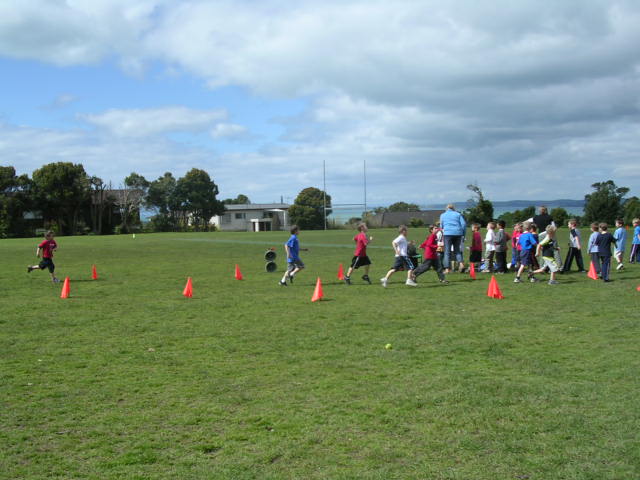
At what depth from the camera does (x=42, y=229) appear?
74.5 m

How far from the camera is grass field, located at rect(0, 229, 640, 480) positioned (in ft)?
15.0

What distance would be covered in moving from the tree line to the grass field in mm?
66852

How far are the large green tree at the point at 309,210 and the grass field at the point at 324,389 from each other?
78.7 metres

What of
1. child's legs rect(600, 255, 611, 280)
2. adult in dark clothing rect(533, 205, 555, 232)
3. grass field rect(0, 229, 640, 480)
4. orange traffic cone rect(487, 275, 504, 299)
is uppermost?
adult in dark clothing rect(533, 205, 555, 232)

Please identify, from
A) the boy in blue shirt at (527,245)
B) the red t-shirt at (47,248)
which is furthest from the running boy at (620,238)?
the red t-shirt at (47,248)

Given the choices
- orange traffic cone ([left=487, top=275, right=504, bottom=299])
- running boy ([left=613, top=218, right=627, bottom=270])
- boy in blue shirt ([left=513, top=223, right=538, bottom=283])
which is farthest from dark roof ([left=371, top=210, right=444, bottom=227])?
orange traffic cone ([left=487, top=275, right=504, bottom=299])

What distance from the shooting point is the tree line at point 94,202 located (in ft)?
235

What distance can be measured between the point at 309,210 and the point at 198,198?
17.1 m

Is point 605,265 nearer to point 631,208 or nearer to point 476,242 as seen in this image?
point 476,242

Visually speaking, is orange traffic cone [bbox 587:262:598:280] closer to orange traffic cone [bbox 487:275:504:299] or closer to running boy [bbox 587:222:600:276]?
running boy [bbox 587:222:600:276]

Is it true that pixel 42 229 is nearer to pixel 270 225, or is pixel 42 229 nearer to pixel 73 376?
pixel 270 225

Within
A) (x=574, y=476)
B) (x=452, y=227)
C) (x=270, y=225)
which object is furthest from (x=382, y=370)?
(x=270, y=225)

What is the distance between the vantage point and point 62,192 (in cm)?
7450

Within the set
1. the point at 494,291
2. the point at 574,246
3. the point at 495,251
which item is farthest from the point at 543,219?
the point at 494,291
